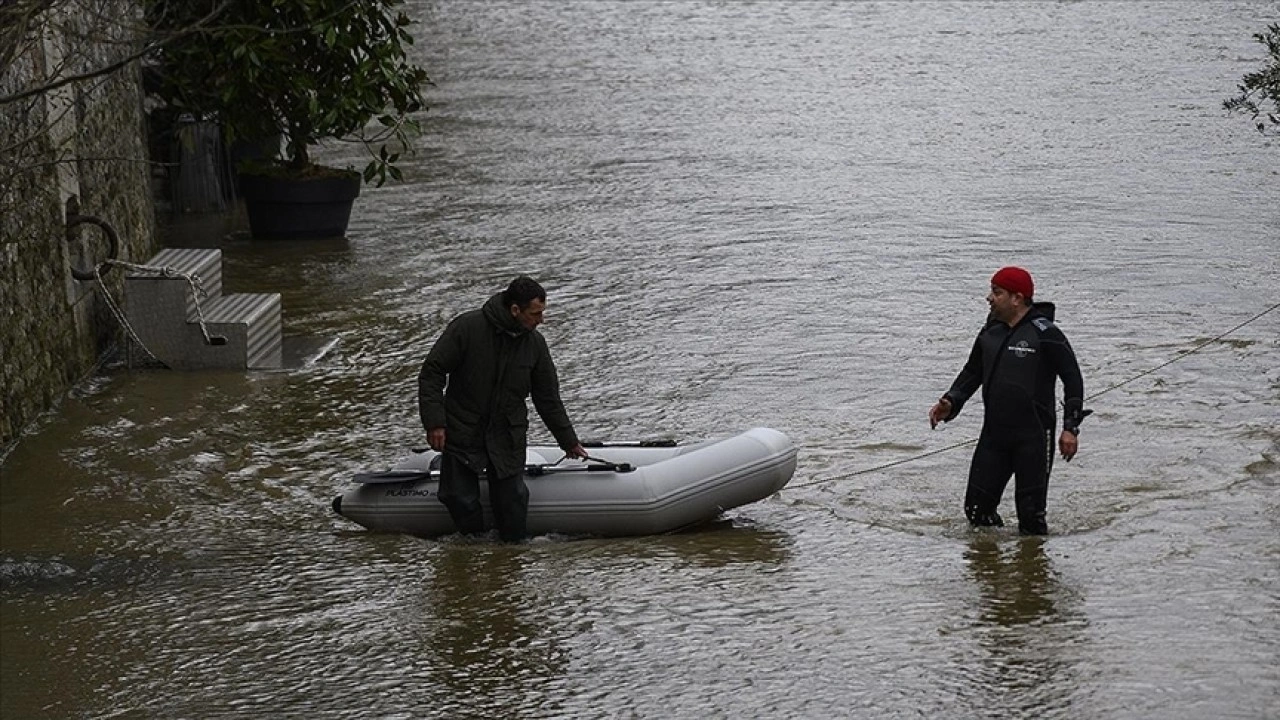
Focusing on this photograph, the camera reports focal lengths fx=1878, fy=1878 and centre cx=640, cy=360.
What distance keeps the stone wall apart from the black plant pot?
2.44 m

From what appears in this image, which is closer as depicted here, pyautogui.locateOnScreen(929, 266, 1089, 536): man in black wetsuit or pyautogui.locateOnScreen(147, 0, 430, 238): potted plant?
pyautogui.locateOnScreen(929, 266, 1089, 536): man in black wetsuit

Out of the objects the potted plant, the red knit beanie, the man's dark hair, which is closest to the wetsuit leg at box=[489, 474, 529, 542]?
the man's dark hair

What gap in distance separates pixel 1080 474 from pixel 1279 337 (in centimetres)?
396

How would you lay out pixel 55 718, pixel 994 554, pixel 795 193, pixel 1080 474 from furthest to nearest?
pixel 795 193 → pixel 1080 474 → pixel 994 554 → pixel 55 718

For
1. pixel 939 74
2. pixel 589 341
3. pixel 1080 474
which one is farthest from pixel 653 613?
pixel 939 74

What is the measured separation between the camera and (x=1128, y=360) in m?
14.3

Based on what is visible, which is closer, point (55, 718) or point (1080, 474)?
point (55, 718)

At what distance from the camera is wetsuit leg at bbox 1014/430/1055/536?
1028 cm

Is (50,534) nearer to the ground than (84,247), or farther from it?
nearer to the ground

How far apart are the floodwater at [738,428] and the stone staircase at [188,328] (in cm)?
27

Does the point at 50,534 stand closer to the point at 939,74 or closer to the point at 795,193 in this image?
the point at 795,193

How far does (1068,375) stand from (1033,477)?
2.04ft

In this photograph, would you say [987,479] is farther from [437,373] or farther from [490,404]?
[437,373]

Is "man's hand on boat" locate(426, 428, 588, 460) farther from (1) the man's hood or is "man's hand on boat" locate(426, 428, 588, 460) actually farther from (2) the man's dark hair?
(2) the man's dark hair
